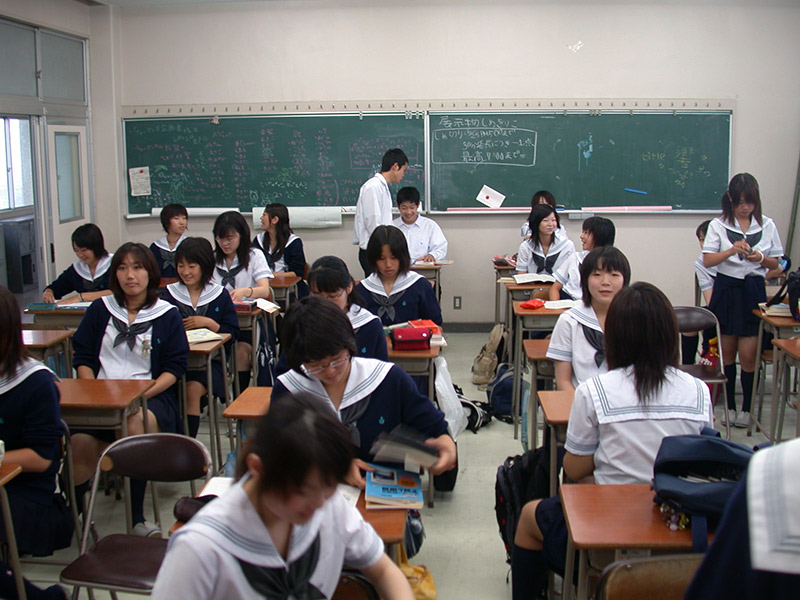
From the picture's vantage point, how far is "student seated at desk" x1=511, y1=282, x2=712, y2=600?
7.04ft

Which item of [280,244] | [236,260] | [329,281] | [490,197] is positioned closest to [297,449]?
[329,281]

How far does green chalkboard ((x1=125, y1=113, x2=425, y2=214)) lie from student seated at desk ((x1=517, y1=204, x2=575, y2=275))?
5.49 ft

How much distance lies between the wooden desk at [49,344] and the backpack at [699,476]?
313 cm

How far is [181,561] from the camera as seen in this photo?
1271 millimetres

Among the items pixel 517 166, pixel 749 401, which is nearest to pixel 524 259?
pixel 517 166

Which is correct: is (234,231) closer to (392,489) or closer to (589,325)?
(589,325)

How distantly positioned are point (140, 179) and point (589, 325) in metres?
5.28

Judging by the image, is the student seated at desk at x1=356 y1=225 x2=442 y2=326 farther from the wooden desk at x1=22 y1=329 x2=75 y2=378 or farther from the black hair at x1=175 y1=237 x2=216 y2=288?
the wooden desk at x1=22 y1=329 x2=75 y2=378

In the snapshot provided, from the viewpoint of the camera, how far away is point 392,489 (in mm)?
2016

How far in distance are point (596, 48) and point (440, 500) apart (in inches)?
187

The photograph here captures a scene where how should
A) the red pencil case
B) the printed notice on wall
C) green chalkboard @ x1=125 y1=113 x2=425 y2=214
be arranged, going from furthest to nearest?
the printed notice on wall → green chalkboard @ x1=125 y1=113 x2=425 y2=214 → the red pencil case

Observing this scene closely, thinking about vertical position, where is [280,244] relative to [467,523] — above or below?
above

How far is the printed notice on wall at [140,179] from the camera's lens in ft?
23.6

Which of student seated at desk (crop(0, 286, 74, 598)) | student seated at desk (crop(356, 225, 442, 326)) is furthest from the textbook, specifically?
student seated at desk (crop(356, 225, 442, 326))
